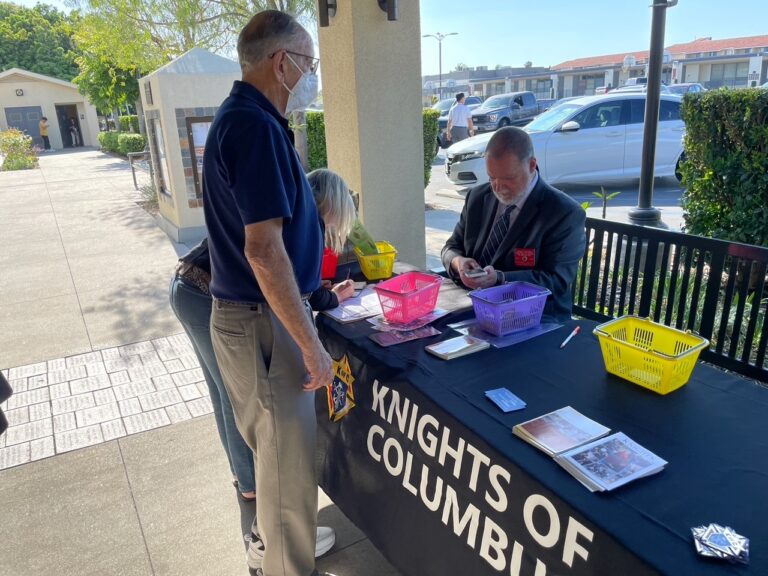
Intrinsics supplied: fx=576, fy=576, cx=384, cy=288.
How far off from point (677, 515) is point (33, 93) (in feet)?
141

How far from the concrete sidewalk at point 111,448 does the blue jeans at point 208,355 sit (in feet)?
0.81

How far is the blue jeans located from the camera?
2158 mm

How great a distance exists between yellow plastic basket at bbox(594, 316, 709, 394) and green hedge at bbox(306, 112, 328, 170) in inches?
302

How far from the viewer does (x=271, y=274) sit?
1.64m

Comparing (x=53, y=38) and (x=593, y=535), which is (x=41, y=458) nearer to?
(x=593, y=535)

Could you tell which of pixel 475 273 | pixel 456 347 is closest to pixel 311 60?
pixel 456 347

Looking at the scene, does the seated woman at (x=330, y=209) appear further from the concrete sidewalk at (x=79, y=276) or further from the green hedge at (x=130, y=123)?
the green hedge at (x=130, y=123)

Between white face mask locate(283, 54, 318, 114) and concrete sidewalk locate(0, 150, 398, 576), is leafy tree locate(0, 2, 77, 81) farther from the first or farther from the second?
white face mask locate(283, 54, 318, 114)

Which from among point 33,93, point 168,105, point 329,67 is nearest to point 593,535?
point 329,67

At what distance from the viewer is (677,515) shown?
1221 millimetres

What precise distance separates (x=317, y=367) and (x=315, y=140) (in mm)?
7890

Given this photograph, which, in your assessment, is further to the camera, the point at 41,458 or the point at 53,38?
the point at 53,38

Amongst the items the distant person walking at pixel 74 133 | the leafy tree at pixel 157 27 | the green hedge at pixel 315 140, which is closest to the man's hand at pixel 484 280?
the green hedge at pixel 315 140

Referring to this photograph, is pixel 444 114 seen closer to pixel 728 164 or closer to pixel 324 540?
pixel 728 164
